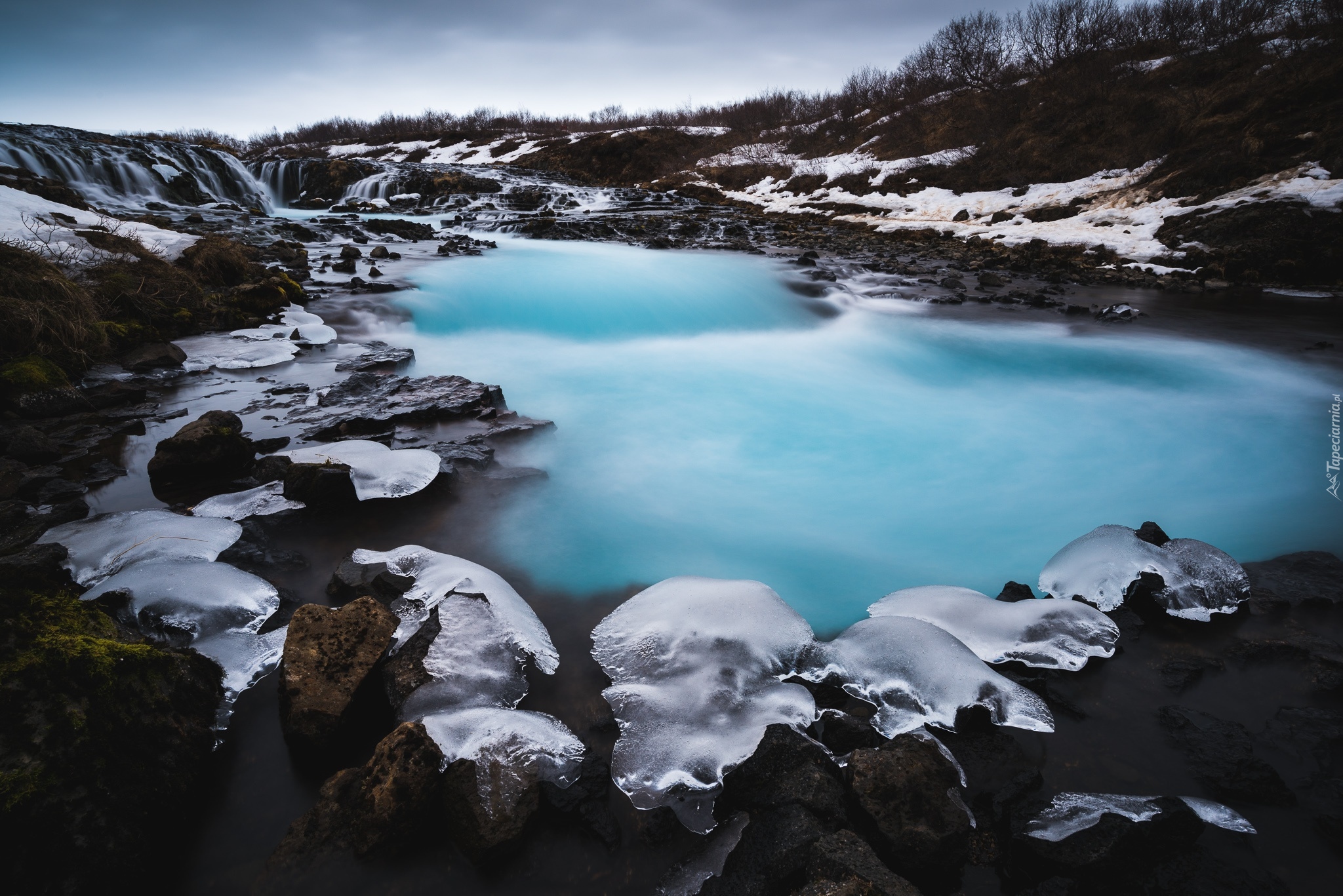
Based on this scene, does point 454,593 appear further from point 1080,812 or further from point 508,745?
point 1080,812

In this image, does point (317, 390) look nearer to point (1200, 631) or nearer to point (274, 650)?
point (274, 650)

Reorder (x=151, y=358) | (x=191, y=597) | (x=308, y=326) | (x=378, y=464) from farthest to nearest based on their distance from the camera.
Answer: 1. (x=308, y=326)
2. (x=151, y=358)
3. (x=378, y=464)
4. (x=191, y=597)

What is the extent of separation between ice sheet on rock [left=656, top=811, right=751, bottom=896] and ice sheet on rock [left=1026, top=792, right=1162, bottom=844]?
34.8 inches

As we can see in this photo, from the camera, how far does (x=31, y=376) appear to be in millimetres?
4270

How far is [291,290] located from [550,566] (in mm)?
7195

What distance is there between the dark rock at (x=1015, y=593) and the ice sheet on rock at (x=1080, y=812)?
3.65ft

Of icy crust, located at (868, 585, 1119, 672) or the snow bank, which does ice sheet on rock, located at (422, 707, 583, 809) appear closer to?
icy crust, located at (868, 585, 1119, 672)

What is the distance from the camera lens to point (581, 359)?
7.07 m

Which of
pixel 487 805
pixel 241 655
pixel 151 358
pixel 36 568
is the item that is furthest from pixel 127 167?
pixel 487 805

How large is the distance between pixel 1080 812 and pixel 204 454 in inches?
187

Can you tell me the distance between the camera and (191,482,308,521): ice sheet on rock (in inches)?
128

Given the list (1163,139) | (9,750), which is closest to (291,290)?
(9,750)

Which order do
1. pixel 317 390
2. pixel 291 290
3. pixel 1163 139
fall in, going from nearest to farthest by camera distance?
pixel 317 390 < pixel 291 290 < pixel 1163 139

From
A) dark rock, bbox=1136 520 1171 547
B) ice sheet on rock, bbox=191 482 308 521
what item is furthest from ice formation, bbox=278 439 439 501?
dark rock, bbox=1136 520 1171 547
